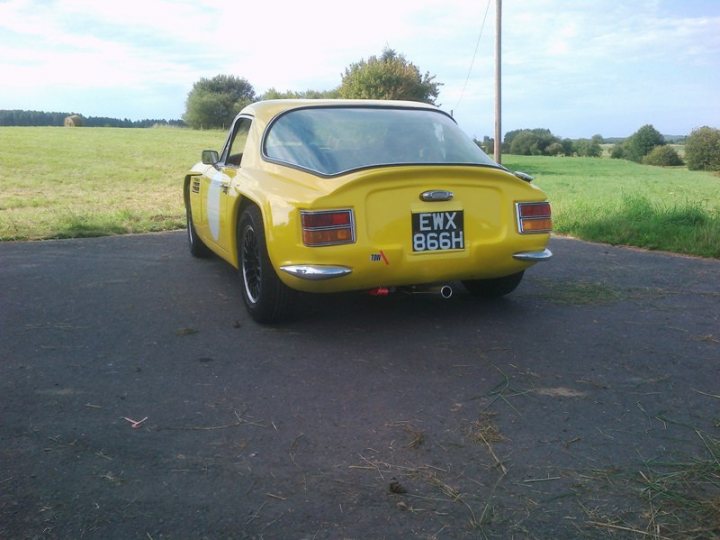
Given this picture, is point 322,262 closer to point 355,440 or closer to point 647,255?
point 355,440

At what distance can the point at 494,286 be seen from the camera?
5.00 m

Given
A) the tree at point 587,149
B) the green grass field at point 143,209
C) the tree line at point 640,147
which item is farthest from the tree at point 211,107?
the green grass field at point 143,209

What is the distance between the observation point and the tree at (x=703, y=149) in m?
52.4

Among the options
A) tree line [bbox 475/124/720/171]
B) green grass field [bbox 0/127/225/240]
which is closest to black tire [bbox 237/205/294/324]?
green grass field [bbox 0/127/225/240]

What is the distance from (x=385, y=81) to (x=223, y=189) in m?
32.5

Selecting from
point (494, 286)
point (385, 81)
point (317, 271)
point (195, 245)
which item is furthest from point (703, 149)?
point (317, 271)

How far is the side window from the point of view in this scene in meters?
5.41

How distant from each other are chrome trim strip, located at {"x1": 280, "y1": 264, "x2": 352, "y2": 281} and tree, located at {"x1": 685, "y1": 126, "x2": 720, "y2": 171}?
5485 cm

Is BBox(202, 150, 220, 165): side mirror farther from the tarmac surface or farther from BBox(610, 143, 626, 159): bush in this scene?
BBox(610, 143, 626, 159): bush

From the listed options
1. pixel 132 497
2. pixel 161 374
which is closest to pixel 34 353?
pixel 161 374

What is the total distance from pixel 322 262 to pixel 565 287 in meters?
2.46

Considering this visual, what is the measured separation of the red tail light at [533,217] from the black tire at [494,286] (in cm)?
52

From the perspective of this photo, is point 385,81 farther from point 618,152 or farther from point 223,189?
point 618,152

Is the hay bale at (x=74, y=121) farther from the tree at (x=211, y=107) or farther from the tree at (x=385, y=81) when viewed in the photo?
the tree at (x=385, y=81)
